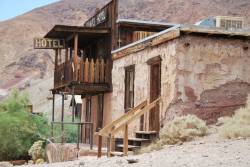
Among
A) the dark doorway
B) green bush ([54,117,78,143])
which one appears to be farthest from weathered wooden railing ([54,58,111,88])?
green bush ([54,117,78,143])

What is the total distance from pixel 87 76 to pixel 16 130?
7.50 meters

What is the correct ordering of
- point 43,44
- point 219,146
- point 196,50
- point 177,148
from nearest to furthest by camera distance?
point 219,146
point 177,148
point 196,50
point 43,44

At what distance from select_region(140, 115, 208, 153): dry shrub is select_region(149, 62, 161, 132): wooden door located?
207 centimetres

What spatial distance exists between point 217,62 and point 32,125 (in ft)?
50.8

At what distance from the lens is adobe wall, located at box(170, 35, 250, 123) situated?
17.8m

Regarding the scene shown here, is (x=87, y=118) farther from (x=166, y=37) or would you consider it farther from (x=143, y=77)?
(x=166, y=37)

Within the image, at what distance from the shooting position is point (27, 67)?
242 ft

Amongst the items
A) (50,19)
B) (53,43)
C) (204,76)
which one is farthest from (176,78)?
(50,19)

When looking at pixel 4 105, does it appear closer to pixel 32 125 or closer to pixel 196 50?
pixel 32 125

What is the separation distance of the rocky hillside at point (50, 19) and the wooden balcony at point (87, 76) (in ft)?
124

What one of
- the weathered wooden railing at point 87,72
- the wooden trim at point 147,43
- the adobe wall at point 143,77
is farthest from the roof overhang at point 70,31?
the adobe wall at point 143,77

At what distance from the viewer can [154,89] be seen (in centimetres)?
1964

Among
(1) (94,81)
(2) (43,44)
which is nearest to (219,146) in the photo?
(1) (94,81)

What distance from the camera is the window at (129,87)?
21.7 metres
